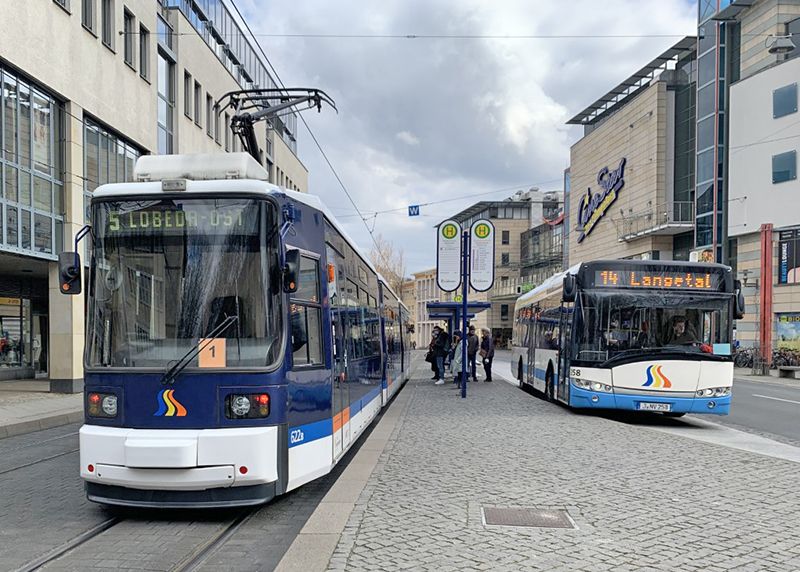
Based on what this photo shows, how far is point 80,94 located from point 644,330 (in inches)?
653

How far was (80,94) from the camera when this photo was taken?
20719 mm

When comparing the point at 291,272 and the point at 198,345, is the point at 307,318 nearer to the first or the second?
the point at 291,272

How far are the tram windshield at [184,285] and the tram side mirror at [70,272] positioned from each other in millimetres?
389

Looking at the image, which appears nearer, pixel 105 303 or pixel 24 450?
pixel 105 303

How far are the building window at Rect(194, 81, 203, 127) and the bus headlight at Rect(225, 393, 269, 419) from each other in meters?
27.7

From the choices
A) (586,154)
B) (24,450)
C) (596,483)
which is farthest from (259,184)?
(586,154)

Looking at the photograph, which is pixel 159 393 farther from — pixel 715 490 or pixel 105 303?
pixel 715 490

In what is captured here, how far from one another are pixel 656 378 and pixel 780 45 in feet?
100

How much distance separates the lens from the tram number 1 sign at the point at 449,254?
1778 cm

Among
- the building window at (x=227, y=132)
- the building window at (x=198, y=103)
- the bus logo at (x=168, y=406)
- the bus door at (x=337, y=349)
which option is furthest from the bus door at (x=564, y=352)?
the building window at (x=227, y=132)

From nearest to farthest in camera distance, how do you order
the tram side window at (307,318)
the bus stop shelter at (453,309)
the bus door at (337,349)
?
the tram side window at (307,318) < the bus door at (337,349) < the bus stop shelter at (453,309)

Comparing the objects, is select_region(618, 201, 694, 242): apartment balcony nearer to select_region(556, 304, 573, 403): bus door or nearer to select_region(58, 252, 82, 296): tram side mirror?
select_region(556, 304, 573, 403): bus door

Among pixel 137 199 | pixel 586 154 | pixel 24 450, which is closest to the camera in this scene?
pixel 137 199

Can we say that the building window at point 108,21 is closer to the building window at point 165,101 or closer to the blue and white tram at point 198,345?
the building window at point 165,101
